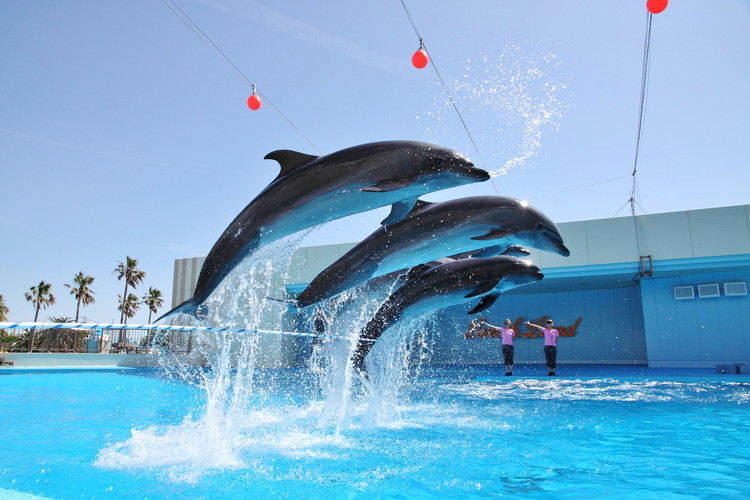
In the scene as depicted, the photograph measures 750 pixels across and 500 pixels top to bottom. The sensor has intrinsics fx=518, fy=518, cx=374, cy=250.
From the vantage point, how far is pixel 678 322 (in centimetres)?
1441

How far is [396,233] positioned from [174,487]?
2.63 m

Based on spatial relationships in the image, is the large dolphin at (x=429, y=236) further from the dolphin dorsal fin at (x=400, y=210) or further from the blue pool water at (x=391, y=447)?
the blue pool water at (x=391, y=447)

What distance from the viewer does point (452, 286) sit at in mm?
5758

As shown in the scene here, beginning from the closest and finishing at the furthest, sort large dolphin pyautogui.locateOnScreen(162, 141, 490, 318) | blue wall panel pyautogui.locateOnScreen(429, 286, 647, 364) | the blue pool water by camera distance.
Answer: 1. the blue pool water
2. large dolphin pyautogui.locateOnScreen(162, 141, 490, 318)
3. blue wall panel pyautogui.locateOnScreen(429, 286, 647, 364)

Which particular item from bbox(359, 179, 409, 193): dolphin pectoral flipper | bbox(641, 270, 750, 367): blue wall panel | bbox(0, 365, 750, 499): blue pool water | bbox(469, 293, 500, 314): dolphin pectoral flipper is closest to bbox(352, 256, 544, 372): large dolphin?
bbox(469, 293, 500, 314): dolphin pectoral flipper

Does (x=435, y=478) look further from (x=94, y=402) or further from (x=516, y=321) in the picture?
(x=516, y=321)

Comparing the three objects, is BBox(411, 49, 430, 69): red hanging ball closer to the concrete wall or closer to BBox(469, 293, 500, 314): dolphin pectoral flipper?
BBox(469, 293, 500, 314): dolphin pectoral flipper

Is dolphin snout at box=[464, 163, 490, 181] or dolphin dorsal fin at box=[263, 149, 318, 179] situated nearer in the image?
dolphin snout at box=[464, 163, 490, 181]

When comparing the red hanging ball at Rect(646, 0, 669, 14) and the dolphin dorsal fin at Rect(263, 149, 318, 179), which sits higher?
the red hanging ball at Rect(646, 0, 669, 14)

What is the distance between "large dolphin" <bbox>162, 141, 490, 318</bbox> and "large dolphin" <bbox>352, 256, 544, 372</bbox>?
189 centimetres

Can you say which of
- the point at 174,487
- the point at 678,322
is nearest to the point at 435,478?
the point at 174,487

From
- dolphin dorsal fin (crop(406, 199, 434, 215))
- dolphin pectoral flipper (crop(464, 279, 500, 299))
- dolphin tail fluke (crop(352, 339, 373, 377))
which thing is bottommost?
dolphin tail fluke (crop(352, 339, 373, 377))

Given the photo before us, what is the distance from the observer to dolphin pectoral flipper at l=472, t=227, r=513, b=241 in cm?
456

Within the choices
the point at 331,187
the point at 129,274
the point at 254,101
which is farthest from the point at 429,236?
the point at 129,274
